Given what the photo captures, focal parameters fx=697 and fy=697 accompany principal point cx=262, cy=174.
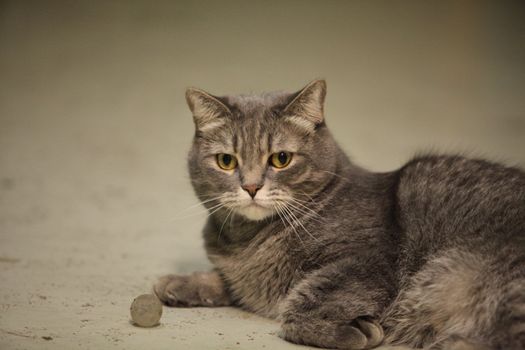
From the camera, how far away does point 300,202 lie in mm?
2781

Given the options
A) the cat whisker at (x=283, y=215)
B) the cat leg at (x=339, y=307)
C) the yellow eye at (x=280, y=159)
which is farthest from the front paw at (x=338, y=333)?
the yellow eye at (x=280, y=159)

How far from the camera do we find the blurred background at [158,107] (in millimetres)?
3168

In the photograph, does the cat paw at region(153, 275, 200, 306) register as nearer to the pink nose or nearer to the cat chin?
the cat chin

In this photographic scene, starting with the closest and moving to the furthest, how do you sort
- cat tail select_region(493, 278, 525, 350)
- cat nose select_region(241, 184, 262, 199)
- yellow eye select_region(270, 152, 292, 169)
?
cat tail select_region(493, 278, 525, 350) → cat nose select_region(241, 184, 262, 199) → yellow eye select_region(270, 152, 292, 169)

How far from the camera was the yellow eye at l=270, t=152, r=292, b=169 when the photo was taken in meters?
2.72

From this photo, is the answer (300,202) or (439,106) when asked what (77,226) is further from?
(439,106)

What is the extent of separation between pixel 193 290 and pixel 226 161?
1.86ft

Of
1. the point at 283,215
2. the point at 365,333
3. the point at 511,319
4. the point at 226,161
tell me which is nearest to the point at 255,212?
the point at 283,215

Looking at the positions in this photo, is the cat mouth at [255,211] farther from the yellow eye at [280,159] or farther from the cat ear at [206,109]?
the cat ear at [206,109]

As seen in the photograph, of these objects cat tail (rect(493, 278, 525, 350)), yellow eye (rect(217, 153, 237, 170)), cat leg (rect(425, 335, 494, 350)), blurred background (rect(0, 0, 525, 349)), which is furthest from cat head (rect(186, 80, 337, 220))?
cat tail (rect(493, 278, 525, 350))

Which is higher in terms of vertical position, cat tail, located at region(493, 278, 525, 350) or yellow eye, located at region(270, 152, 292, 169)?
yellow eye, located at region(270, 152, 292, 169)

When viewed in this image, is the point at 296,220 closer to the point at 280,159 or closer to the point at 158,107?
the point at 280,159

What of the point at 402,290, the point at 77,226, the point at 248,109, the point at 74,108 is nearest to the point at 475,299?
the point at 402,290

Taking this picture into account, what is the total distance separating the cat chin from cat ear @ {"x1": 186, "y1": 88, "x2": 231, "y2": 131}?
39 cm
